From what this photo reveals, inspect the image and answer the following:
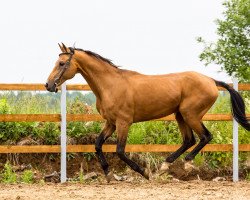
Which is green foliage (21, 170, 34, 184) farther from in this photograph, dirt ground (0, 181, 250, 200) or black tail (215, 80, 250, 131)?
black tail (215, 80, 250, 131)

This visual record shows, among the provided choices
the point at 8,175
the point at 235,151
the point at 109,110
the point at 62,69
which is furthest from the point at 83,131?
the point at 235,151

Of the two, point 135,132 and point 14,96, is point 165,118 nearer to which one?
point 135,132

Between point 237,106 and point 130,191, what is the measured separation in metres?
2.62

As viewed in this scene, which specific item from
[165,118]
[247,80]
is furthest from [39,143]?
[247,80]

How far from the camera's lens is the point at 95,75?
30.3 ft

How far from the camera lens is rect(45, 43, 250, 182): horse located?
9.05m

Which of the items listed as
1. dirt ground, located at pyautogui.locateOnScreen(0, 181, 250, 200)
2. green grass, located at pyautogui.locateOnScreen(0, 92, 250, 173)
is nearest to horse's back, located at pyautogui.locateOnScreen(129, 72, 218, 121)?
dirt ground, located at pyautogui.locateOnScreen(0, 181, 250, 200)

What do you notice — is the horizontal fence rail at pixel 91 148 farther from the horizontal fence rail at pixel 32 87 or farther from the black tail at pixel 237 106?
the horizontal fence rail at pixel 32 87

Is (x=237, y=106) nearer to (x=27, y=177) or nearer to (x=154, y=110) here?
(x=154, y=110)

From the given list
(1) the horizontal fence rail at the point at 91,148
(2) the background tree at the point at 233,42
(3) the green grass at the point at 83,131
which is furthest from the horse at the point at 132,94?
(2) the background tree at the point at 233,42

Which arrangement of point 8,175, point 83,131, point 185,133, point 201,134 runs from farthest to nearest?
1. point 83,131
2. point 8,175
3. point 185,133
4. point 201,134

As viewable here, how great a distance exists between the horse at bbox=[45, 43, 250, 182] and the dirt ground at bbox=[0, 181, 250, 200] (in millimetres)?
466

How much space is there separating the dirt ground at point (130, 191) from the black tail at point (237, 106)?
104 centimetres

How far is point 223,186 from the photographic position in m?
9.12
